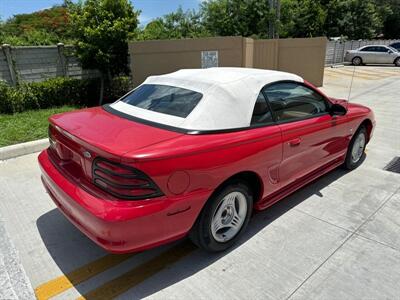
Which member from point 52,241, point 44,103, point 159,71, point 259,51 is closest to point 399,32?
point 259,51

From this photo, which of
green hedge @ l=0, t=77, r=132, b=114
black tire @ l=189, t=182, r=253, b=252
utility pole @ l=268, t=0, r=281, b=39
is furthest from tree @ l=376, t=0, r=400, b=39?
black tire @ l=189, t=182, r=253, b=252

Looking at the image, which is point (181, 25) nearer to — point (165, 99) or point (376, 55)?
point (376, 55)

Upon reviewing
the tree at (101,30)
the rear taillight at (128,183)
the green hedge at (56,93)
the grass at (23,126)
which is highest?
the tree at (101,30)

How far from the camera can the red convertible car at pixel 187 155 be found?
7.79 ft

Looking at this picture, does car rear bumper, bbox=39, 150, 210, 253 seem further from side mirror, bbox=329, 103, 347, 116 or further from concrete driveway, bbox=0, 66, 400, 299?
side mirror, bbox=329, 103, 347, 116

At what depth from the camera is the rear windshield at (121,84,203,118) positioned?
304 cm

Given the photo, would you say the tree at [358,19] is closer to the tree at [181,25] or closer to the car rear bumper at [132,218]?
the tree at [181,25]

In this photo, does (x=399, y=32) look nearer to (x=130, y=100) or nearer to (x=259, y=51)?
(x=259, y=51)

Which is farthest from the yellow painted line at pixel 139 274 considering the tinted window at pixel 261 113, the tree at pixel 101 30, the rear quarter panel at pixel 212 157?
the tree at pixel 101 30

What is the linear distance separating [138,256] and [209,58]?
25.4 feet

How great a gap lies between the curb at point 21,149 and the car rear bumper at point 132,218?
342 cm

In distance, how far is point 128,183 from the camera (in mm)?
2348

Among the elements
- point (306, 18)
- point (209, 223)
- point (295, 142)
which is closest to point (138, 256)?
point (209, 223)

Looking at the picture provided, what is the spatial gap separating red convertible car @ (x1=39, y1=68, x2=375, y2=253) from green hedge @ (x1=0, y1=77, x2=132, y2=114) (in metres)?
5.60
